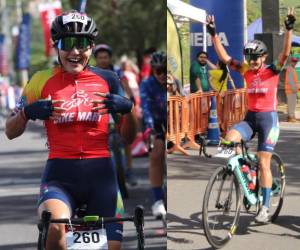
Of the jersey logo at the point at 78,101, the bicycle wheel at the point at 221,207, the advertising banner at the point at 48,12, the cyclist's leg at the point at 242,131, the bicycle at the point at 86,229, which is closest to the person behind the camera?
the bicycle at the point at 86,229

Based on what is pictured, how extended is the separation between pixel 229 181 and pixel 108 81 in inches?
52.4

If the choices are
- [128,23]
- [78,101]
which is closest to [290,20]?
[78,101]

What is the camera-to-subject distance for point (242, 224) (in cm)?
527

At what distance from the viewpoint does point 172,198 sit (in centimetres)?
495

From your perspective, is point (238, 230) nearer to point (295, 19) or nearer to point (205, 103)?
point (205, 103)

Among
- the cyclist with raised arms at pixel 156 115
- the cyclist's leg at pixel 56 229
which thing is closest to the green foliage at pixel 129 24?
the cyclist with raised arms at pixel 156 115

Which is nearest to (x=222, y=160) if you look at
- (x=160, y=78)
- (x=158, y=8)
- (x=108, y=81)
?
(x=108, y=81)

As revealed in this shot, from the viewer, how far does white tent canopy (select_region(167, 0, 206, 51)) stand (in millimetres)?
4867

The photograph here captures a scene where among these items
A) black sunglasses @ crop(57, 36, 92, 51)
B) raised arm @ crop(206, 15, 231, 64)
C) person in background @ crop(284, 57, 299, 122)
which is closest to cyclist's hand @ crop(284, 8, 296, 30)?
person in background @ crop(284, 57, 299, 122)

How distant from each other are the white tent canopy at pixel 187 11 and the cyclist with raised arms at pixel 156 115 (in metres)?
3.30

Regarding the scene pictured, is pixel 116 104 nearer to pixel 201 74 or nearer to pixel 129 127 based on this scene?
pixel 129 127

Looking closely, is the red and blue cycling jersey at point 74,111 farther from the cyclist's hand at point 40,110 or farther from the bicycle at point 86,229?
the bicycle at point 86,229

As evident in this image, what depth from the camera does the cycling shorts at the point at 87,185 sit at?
4723 mm

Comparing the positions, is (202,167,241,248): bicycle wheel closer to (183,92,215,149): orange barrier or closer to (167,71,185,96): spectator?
(183,92,215,149): orange barrier
